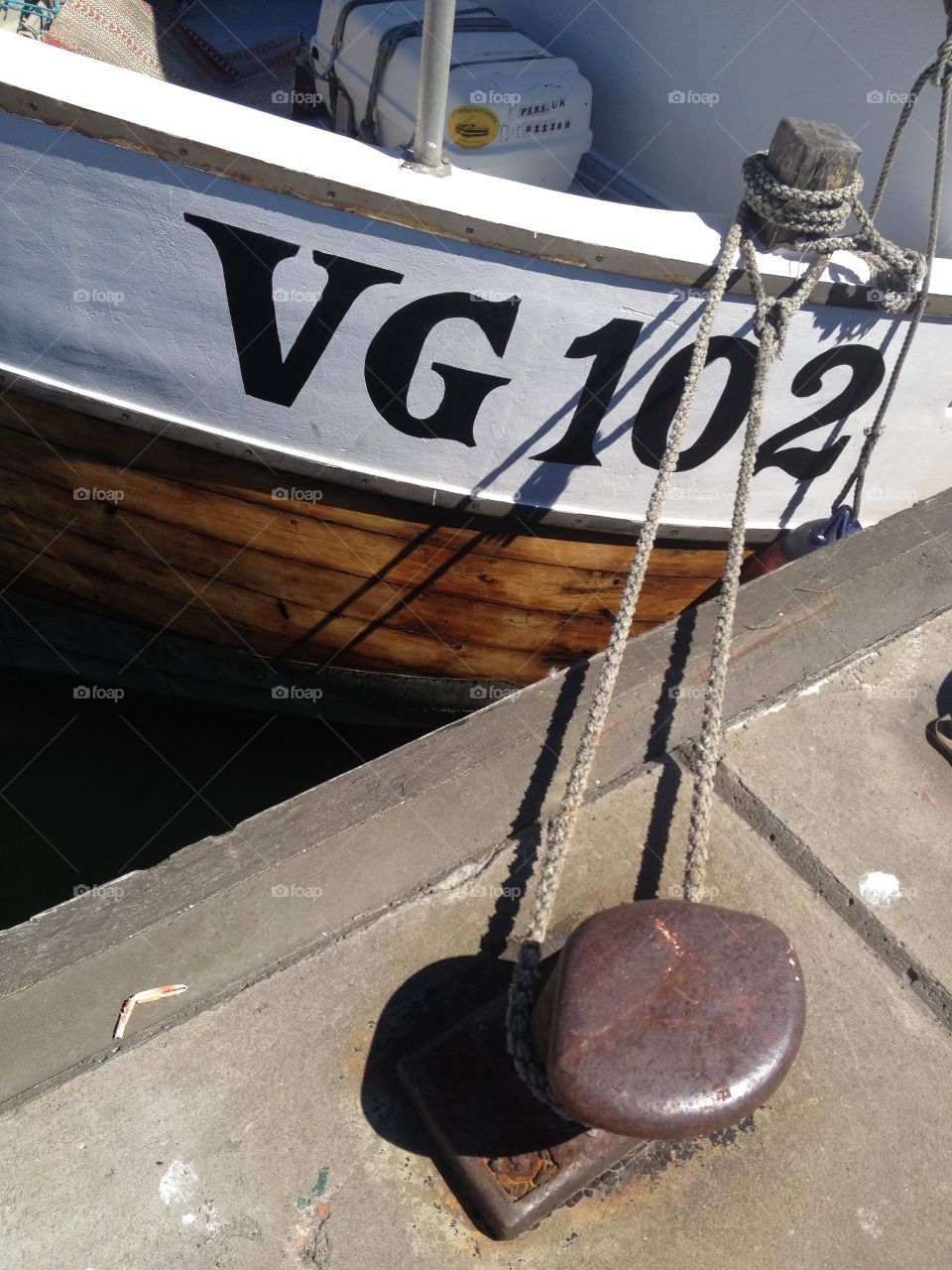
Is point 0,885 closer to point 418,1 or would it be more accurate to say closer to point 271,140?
point 271,140

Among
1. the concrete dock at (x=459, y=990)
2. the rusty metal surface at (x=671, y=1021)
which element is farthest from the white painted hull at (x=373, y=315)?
the rusty metal surface at (x=671, y=1021)

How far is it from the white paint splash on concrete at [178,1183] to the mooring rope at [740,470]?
646 millimetres

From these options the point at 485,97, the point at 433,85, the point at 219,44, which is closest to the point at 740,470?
the point at 433,85

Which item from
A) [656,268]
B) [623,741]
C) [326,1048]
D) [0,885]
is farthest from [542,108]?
[0,885]

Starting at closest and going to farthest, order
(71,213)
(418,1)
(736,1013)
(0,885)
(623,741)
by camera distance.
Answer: (736,1013), (623,741), (71,213), (418,1), (0,885)

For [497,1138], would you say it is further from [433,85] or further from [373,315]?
[433,85]

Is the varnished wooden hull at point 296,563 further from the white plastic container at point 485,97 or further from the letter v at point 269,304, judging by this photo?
the white plastic container at point 485,97

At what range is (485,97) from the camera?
3.59 meters

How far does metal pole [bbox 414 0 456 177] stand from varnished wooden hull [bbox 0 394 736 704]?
1.05m

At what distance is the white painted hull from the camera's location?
8.86 feet

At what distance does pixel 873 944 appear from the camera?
233cm

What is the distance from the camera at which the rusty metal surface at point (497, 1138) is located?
5.98ft

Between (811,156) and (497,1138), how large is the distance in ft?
8.16

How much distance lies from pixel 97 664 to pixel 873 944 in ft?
11.0
